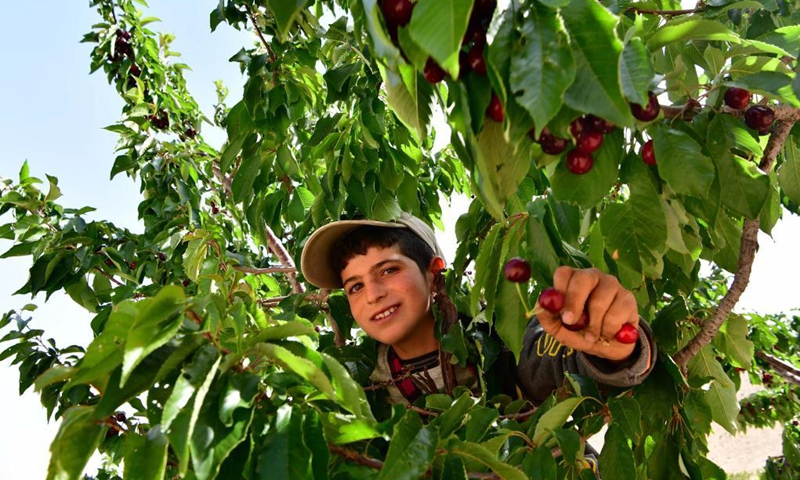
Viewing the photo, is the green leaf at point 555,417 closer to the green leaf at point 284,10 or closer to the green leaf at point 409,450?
the green leaf at point 409,450

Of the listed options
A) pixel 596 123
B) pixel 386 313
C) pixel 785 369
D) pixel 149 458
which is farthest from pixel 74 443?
pixel 785 369

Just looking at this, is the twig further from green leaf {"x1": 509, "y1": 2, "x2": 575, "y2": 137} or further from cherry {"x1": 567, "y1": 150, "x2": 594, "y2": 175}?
green leaf {"x1": 509, "y1": 2, "x2": 575, "y2": 137}

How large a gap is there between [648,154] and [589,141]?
165 mm

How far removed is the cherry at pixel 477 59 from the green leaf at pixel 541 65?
0.21ft

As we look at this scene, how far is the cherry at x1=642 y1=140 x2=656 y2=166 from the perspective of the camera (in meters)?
0.96

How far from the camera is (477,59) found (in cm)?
74

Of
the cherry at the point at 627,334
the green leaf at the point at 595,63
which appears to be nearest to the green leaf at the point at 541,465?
the cherry at the point at 627,334

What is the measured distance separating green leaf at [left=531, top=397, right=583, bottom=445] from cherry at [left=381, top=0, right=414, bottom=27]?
0.74 m

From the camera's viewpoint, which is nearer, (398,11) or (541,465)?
(398,11)

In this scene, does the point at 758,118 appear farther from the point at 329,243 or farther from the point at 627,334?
the point at 329,243

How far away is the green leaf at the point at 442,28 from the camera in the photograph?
587 mm

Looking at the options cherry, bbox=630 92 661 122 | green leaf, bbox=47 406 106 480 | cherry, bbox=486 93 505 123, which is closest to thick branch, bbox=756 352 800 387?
cherry, bbox=630 92 661 122

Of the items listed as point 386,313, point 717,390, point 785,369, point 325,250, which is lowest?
point 785,369

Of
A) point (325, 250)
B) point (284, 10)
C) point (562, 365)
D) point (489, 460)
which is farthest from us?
point (325, 250)
